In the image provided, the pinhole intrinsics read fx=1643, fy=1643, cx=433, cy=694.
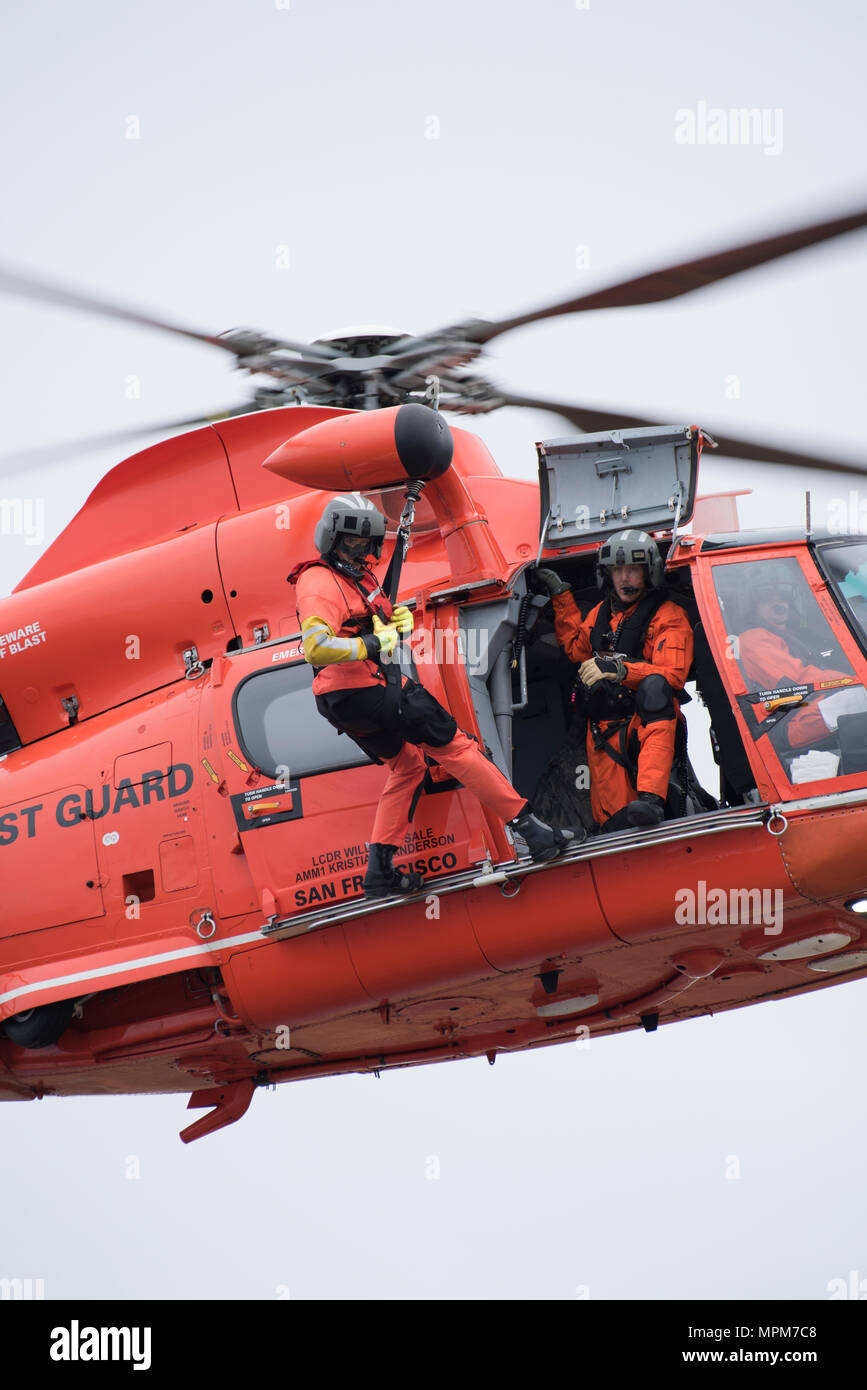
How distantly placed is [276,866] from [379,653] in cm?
142

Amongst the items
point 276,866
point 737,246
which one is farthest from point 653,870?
point 737,246

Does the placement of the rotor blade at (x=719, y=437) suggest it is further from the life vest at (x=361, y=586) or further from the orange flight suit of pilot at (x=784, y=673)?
the life vest at (x=361, y=586)

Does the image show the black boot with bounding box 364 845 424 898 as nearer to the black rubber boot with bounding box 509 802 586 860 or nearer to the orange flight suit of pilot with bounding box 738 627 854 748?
the black rubber boot with bounding box 509 802 586 860

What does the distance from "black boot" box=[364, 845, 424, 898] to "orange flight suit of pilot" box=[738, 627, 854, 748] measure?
1.84 meters

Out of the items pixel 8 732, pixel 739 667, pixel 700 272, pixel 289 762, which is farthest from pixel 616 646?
pixel 8 732

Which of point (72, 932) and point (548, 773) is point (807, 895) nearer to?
point (548, 773)

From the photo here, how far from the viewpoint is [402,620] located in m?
7.79

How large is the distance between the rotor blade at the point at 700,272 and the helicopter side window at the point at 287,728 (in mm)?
2294

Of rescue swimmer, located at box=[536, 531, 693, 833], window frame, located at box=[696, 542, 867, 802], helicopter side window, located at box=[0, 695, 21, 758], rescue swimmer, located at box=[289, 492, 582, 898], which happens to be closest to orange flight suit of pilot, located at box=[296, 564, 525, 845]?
rescue swimmer, located at box=[289, 492, 582, 898]

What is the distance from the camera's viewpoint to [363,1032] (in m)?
9.01

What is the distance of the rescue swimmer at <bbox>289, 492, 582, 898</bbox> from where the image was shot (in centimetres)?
764

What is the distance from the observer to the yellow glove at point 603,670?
314 inches

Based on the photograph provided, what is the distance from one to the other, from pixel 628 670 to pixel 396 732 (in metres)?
1.19

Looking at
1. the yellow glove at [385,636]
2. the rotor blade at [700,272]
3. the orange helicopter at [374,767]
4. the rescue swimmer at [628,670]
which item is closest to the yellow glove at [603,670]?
the rescue swimmer at [628,670]
